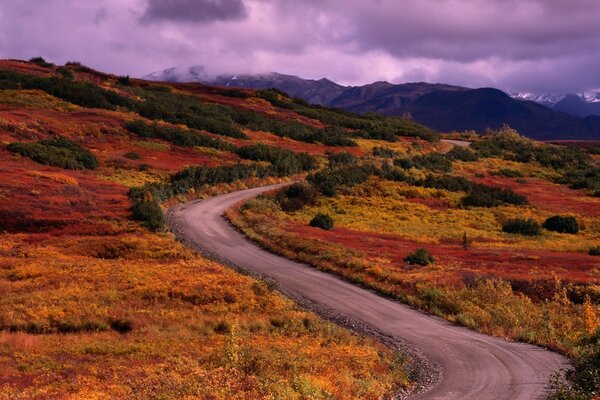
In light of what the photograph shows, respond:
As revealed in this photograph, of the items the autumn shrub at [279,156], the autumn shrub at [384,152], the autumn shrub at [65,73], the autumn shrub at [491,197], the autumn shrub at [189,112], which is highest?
the autumn shrub at [65,73]

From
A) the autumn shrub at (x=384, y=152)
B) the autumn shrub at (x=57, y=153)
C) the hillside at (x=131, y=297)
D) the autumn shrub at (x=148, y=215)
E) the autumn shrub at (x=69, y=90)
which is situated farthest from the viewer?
the autumn shrub at (x=69, y=90)

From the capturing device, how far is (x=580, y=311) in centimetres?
1998

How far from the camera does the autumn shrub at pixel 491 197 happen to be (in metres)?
50.6

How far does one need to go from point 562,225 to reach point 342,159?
30.0 metres

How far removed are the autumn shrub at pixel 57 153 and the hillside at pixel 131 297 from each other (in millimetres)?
141

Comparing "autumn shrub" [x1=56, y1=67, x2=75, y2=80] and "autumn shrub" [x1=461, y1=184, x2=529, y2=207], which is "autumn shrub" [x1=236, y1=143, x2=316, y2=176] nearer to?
"autumn shrub" [x1=461, y1=184, x2=529, y2=207]

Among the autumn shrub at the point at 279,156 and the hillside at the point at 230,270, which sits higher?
the autumn shrub at the point at 279,156

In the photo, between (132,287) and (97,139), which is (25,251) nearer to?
(132,287)

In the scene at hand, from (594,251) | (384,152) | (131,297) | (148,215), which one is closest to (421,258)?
(594,251)

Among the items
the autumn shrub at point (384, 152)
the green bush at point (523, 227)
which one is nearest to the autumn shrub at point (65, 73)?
the autumn shrub at point (384, 152)

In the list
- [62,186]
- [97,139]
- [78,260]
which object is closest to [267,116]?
[97,139]

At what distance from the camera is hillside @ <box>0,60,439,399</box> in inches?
439

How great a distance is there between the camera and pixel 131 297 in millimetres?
18562

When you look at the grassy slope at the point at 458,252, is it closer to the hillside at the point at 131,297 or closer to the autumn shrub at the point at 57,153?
the hillside at the point at 131,297
